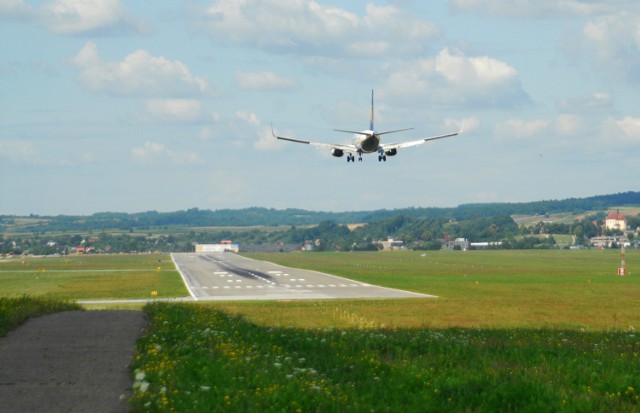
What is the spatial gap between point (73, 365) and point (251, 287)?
236ft

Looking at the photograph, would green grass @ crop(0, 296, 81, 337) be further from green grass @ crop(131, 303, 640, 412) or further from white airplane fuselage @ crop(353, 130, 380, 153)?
white airplane fuselage @ crop(353, 130, 380, 153)

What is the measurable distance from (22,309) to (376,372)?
69.6ft

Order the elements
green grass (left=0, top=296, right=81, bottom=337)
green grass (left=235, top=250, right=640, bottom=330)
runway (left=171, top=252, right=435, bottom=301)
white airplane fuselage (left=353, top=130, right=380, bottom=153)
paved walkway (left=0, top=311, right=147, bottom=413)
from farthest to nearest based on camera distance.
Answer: runway (left=171, top=252, right=435, bottom=301) → white airplane fuselage (left=353, top=130, right=380, bottom=153) → green grass (left=235, top=250, right=640, bottom=330) → green grass (left=0, top=296, right=81, bottom=337) → paved walkway (left=0, top=311, right=147, bottom=413)

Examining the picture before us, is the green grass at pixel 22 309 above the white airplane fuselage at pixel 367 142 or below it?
below

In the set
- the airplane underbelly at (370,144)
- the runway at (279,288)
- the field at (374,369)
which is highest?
the airplane underbelly at (370,144)

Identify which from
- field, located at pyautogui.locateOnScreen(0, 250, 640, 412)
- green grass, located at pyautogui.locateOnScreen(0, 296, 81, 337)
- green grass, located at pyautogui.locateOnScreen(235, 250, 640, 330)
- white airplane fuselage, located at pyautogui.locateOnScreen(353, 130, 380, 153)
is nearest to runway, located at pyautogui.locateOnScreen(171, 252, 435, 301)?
green grass, located at pyautogui.locateOnScreen(235, 250, 640, 330)

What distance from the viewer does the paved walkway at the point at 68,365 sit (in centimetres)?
1867

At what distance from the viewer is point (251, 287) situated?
95062 millimetres

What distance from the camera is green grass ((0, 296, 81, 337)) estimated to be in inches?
1309

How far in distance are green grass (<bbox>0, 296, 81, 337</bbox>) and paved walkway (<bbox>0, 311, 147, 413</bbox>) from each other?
0.48 m

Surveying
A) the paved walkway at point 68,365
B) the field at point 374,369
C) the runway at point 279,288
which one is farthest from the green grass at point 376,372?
the runway at point 279,288

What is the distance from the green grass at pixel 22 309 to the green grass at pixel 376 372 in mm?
5315

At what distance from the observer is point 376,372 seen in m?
22.5

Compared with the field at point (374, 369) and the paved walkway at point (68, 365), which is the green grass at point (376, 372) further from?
→ the paved walkway at point (68, 365)
